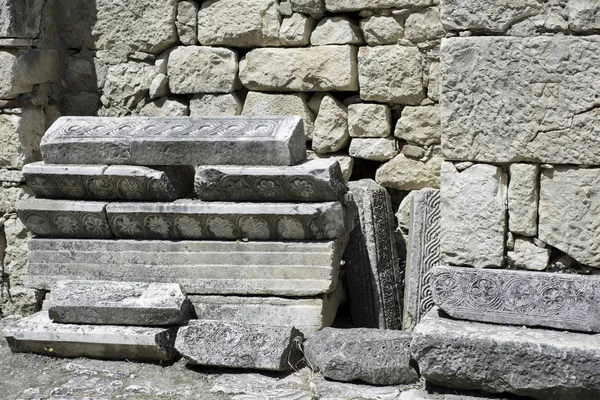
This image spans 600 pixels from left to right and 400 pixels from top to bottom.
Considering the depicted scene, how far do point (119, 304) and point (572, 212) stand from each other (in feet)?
8.84

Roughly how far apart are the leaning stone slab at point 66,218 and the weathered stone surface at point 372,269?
1.66 meters

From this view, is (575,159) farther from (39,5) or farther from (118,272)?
(39,5)

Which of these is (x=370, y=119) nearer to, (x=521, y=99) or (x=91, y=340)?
(x=521, y=99)

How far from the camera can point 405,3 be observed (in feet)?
20.7

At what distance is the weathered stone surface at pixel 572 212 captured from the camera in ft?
15.4

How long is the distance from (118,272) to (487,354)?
8.04 feet

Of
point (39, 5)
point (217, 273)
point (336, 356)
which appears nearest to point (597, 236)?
point (336, 356)

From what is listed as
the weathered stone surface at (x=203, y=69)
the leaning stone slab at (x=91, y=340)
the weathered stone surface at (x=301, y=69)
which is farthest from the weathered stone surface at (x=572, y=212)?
the weathered stone surface at (x=203, y=69)

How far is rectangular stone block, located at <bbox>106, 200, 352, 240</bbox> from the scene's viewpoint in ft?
18.2

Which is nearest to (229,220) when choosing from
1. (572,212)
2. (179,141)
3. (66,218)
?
(179,141)

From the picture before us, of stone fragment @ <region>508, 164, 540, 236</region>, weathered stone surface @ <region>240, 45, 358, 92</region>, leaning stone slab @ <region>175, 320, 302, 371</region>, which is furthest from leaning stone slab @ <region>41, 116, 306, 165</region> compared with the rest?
stone fragment @ <region>508, 164, 540, 236</region>

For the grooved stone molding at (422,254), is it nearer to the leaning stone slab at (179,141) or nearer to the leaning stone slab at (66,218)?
the leaning stone slab at (179,141)

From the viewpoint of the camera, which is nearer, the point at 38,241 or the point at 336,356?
the point at 336,356

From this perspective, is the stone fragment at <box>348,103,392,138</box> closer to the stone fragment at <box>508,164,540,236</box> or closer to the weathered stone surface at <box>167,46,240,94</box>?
the weathered stone surface at <box>167,46,240,94</box>
